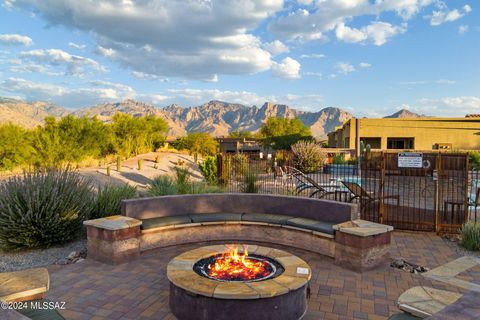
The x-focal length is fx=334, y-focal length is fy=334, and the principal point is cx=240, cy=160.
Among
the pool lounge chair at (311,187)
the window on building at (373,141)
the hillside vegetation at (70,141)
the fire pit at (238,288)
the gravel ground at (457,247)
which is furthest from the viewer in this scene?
the window on building at (373,141)

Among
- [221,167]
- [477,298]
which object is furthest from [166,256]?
[221,167]

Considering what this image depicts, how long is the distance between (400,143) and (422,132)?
3282 millimetres

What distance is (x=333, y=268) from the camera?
5.55 metres

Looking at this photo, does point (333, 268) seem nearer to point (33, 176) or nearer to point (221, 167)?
point (33, 176)

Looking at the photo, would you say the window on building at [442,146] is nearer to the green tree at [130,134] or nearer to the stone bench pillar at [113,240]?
the green tree at [130,134]

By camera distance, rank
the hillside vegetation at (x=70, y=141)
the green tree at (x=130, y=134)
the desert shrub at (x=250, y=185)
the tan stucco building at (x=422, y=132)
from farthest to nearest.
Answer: the green tree at (x=130, y=134), the tan stucco building at (x=422, y=132), the hillside vegetation at (x=70, y=141), the desert shrub at (x=250, y=185)

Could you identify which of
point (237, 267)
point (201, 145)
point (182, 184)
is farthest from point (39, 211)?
point (201, 145)

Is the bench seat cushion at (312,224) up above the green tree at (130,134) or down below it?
below

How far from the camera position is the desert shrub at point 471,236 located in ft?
21.0

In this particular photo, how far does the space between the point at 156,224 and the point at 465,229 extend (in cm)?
603

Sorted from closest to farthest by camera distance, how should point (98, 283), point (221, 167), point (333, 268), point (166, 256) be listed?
point (98, 283)
point (333, 268)
point (166, 256)
point (221, 167)

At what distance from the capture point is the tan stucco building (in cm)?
3666

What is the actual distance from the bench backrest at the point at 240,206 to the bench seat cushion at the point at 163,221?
27 cm

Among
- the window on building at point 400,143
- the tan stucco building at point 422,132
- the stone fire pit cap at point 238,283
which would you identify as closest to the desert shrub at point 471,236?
the stone fire pit cap at point 238,283
